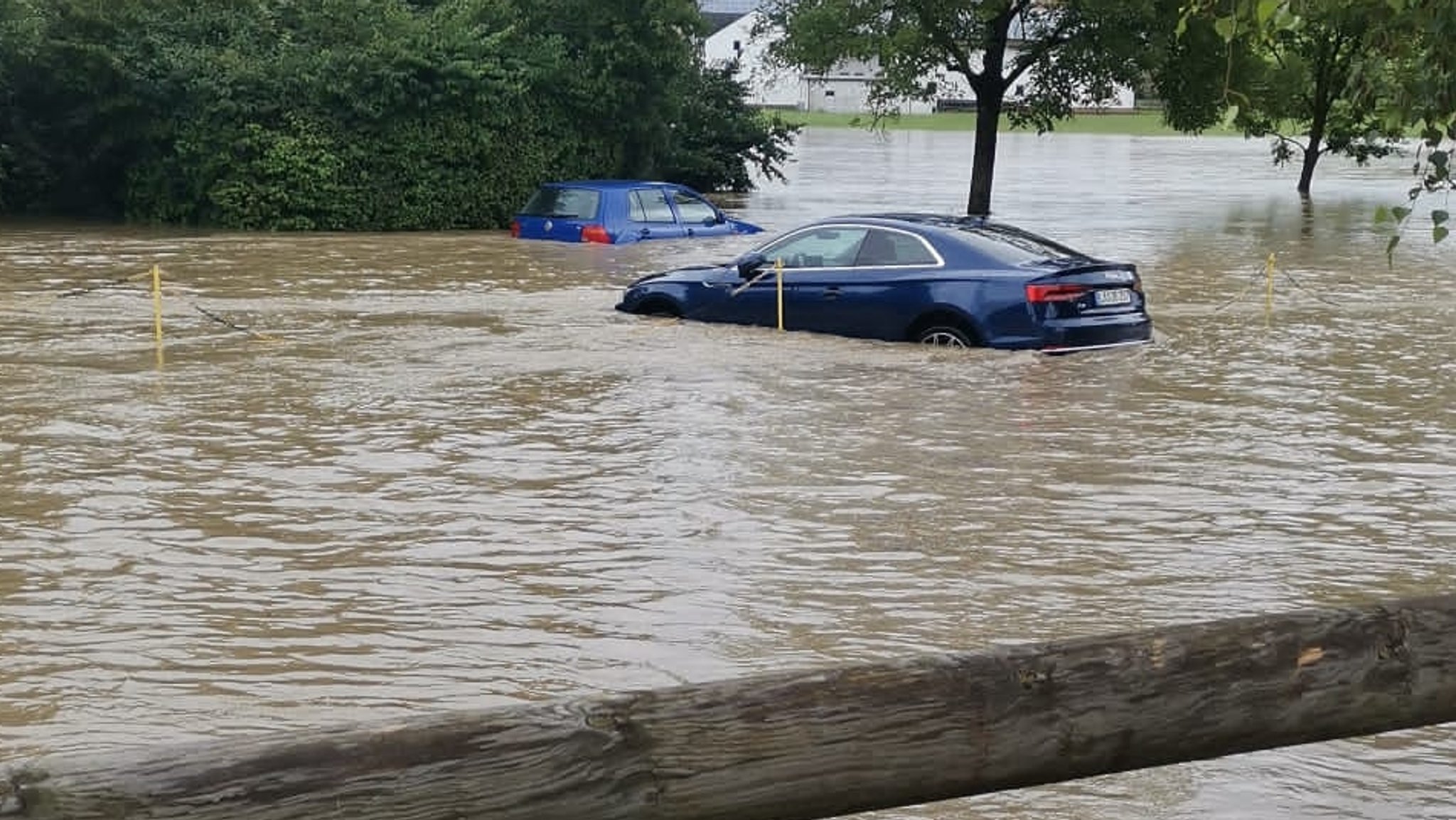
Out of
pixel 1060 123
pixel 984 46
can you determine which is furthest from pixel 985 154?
pixel 1060 123

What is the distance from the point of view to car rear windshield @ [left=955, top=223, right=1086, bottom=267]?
1580cm

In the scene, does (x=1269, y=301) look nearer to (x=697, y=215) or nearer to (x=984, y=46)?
(x=697, y=215)

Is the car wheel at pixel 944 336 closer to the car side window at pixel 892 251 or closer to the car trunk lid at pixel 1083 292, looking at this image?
the car side window at pixel 892 251

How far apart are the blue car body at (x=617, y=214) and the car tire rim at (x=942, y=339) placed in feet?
38.2

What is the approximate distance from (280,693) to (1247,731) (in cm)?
440

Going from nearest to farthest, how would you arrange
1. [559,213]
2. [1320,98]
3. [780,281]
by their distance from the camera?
[780,281], [559,213], [1320,98]

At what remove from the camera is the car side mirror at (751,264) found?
16922mm

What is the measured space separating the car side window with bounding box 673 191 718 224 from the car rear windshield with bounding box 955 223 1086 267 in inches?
463

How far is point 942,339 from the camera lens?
1608cm

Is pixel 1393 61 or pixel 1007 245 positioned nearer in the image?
pixel 1393 61

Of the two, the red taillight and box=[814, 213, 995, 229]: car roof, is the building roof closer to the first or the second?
box=[814, 213, 995, 229]: car roof

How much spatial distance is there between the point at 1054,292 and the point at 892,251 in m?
1.38

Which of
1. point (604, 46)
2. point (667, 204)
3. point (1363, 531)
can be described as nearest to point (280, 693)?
point (1363, 531)

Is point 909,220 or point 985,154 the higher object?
point 909,220
